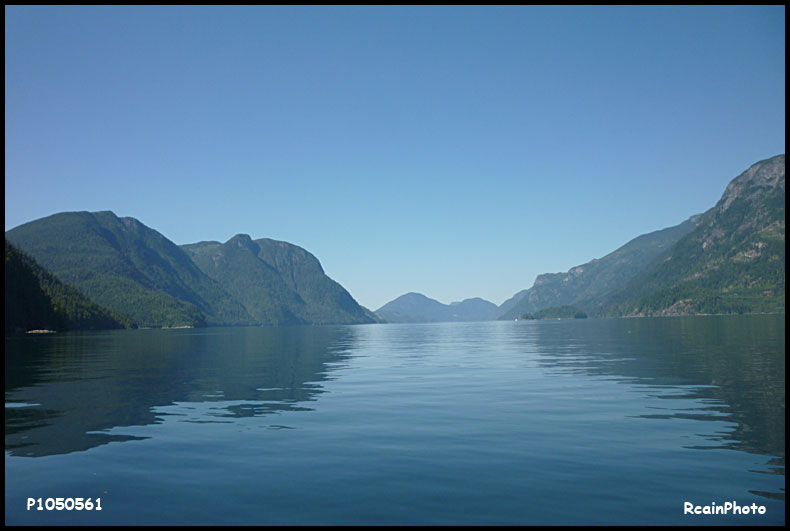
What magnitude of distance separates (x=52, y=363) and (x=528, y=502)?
224 ft

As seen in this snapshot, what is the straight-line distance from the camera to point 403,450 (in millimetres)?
21203

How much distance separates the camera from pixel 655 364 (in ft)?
177

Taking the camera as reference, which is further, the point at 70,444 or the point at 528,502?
the point at 70,444

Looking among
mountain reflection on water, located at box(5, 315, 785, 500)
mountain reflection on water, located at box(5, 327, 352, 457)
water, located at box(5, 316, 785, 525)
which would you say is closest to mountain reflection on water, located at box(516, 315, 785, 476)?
mountain reflection on water, located at box(5, 315, 785, 500)

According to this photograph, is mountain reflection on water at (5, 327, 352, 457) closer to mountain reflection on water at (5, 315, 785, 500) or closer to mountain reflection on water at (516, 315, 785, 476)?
mountain reflection on water at (5, 315, 785, 500)

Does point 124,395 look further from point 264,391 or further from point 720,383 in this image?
point 720,383

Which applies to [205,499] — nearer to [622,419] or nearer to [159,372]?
[622,419]

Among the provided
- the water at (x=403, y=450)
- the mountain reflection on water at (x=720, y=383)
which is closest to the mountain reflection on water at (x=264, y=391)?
the mountain reflection on water at (x=720, y=383)

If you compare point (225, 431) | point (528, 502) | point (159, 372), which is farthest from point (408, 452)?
point (159, 372)

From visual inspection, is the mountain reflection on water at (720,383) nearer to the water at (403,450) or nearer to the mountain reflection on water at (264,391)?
the mountain reflection on water at (264,391)

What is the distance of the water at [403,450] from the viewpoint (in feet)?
48.5

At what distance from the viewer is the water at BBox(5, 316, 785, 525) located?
14.8 metres

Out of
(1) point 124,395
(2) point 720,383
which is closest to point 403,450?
(1) point 124,395

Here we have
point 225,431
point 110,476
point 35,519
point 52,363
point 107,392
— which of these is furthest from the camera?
point 52,363
